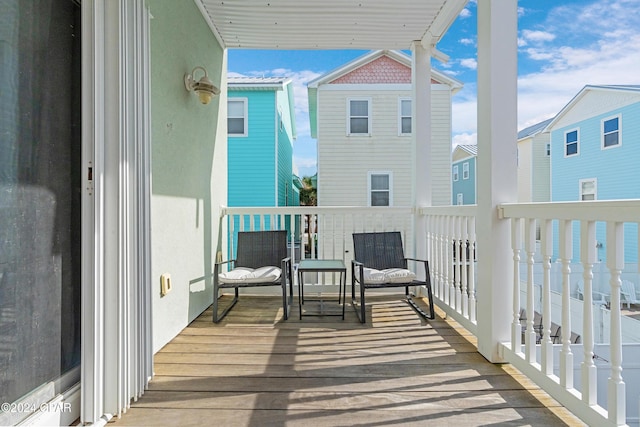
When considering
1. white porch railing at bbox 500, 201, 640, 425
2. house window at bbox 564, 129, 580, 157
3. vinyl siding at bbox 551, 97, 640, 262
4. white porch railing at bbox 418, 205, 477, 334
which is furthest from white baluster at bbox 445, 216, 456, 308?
house window at bbox 564, 129, 580, 157

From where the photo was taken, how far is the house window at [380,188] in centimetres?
910

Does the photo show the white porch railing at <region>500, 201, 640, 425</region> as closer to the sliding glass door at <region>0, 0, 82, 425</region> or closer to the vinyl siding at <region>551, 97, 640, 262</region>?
the sliding glass door at <region>0, 0, 82, 425</region>

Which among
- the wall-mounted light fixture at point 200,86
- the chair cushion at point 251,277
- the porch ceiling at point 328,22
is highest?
the porch ceiling at point 328,22

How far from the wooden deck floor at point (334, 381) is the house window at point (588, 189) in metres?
9.39

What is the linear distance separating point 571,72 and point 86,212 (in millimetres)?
15545

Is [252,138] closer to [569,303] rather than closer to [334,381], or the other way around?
[334,381]

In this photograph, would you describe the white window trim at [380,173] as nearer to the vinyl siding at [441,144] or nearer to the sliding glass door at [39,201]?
the vinyl siding at [441,144]

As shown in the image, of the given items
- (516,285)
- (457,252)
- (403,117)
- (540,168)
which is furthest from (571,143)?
(516,285)

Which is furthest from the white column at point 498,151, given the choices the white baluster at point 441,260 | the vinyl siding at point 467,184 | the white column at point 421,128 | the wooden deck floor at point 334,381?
the vinyl siding at point 467,184

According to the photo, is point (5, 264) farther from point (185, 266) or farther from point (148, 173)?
point (185, 266)

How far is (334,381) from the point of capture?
2141 millimetres

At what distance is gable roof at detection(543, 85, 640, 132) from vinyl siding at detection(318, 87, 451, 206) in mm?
4167

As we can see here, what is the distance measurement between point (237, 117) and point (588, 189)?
9705 mm

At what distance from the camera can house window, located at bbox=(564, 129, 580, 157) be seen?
10.5 metres
